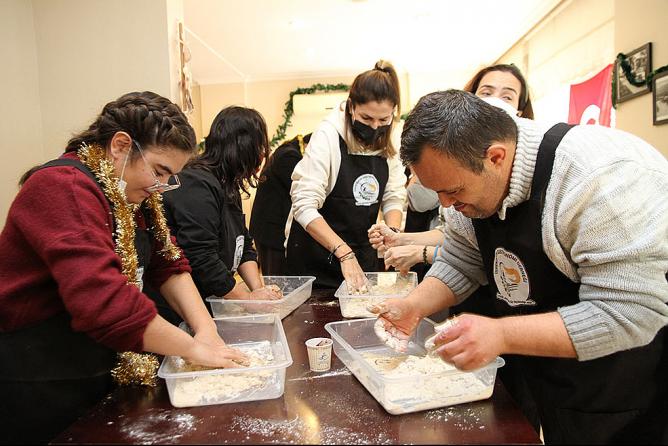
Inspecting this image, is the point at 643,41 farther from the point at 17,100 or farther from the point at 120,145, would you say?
the point at 17,100

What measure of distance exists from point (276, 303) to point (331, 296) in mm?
504

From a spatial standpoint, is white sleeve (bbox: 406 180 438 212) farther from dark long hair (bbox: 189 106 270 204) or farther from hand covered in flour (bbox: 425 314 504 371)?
hand covered in flour (bbox: 425 314 504 371)

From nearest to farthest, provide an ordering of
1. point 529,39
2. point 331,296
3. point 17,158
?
point 331,296 < point 17,158 < point 529,39

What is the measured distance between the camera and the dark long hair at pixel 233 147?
1.91 m

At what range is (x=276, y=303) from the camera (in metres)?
1.68

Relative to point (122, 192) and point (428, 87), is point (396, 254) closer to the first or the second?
point (122, 192)

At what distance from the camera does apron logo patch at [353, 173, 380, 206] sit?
236 centimetres

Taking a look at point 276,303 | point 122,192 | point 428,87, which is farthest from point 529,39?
point 122,192

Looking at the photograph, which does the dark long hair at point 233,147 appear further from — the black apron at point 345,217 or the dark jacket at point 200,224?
the black apron at point 345,217

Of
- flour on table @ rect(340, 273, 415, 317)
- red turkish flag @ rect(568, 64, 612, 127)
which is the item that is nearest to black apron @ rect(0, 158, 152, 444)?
flour on table @ rect(340, 273, 415, 317)

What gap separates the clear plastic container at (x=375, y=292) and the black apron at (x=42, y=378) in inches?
36.5

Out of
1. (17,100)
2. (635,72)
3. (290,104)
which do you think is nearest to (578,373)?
(635,72)

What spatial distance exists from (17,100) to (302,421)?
3005 mm

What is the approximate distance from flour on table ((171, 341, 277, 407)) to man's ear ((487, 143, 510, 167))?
0.72 metres
